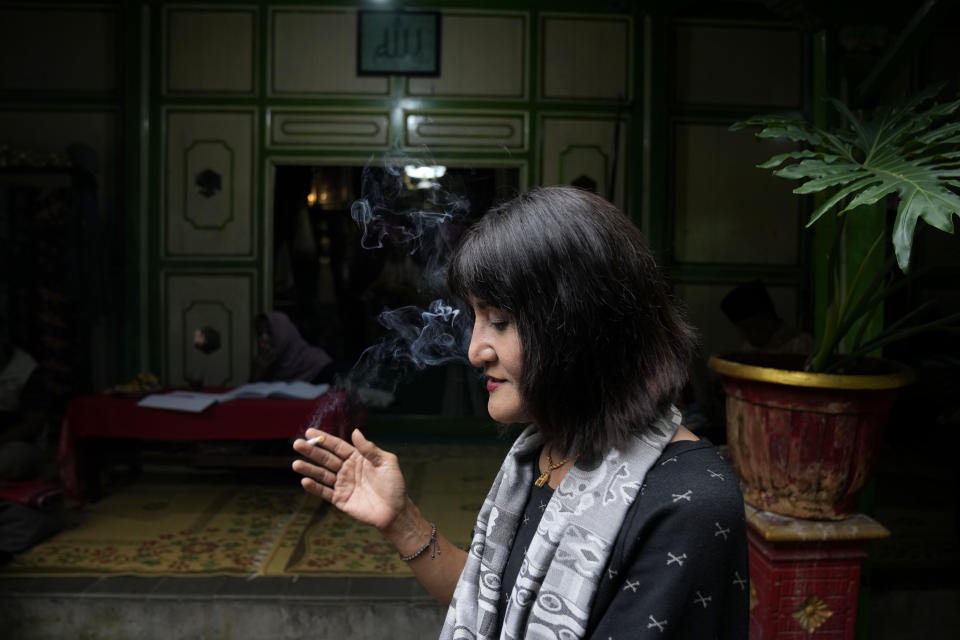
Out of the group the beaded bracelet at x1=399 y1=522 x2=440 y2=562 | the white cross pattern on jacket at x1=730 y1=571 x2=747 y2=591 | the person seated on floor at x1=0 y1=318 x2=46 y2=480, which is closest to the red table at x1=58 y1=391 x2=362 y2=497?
the person seated on floor at x1=0 y1=318 x2=46 y2=480

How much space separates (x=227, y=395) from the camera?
15.7ft

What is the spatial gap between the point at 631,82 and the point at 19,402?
555 centimetres

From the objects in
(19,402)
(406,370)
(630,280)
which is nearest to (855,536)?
(406,370)

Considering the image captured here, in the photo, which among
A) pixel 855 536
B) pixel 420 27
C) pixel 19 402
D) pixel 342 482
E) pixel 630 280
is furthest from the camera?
pixel 420 27

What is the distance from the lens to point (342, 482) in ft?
4.76

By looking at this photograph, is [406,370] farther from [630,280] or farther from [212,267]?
[212,267]

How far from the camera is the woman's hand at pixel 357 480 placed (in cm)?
143

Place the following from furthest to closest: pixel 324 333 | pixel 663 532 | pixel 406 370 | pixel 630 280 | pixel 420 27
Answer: pixel 324 333 → pixel 420 27 → pixel 406 370 → pixel 630 280 → pixel 663 532

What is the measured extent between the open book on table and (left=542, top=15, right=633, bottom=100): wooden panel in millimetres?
3554

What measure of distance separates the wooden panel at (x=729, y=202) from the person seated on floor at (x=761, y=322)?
1.63 metres

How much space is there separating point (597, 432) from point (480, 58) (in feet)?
19.4

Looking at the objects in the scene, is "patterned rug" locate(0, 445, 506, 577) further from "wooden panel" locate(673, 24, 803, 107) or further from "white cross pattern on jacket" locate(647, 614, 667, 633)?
"wooden panel" locate(673, 24, 803, 107)

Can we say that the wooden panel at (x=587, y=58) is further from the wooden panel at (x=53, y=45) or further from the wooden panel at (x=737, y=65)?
the wooden panel at (x=53, y=45)

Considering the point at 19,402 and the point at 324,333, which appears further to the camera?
the point at 324,333
